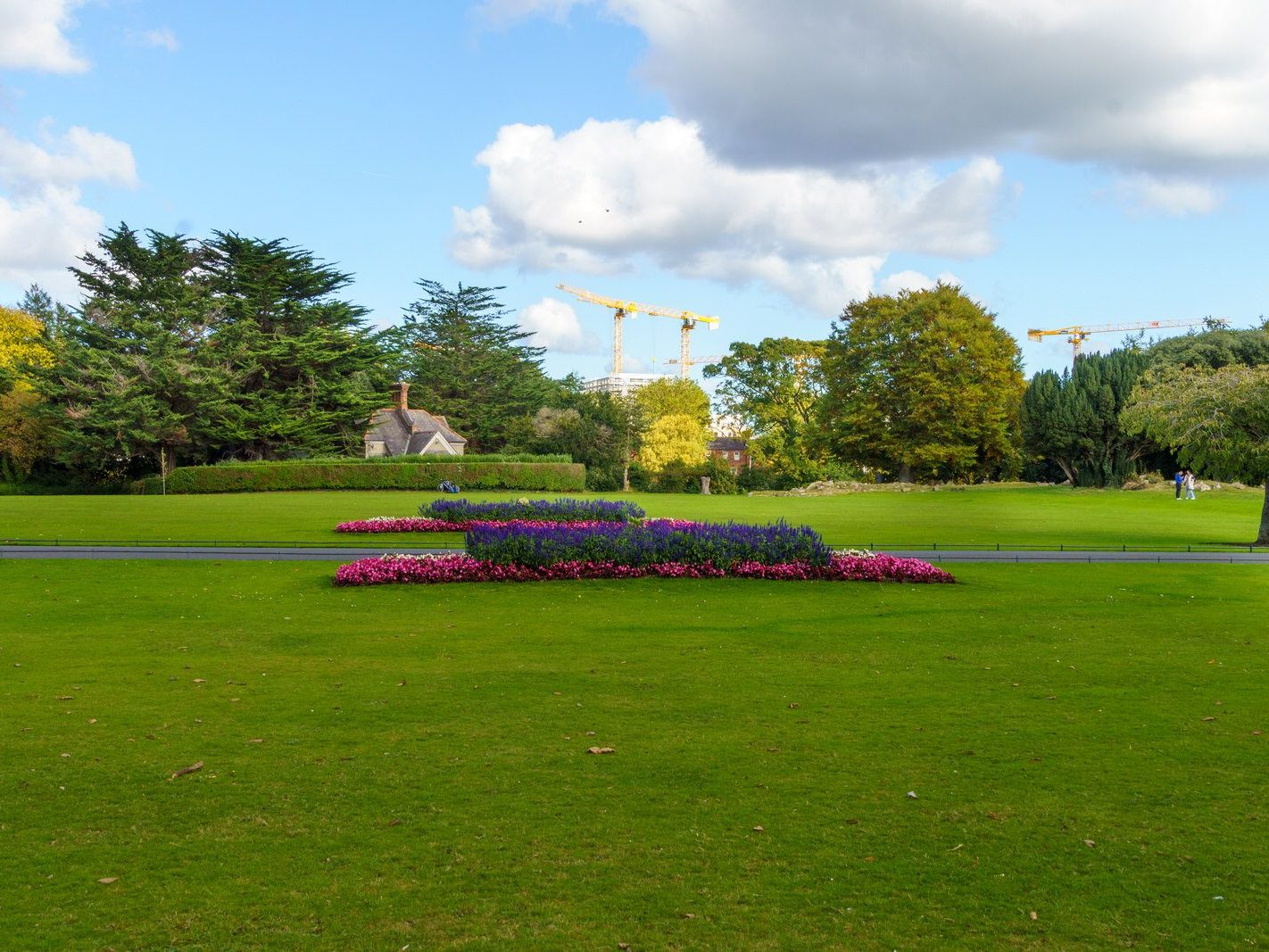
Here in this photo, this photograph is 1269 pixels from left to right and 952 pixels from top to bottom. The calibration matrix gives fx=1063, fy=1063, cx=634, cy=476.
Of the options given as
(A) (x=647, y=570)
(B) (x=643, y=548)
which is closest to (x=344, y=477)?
(B) (x=643, y=548)

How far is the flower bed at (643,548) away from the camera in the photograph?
20.1m

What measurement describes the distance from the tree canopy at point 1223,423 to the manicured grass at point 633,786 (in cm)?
1478

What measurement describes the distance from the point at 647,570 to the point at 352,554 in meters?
7.75

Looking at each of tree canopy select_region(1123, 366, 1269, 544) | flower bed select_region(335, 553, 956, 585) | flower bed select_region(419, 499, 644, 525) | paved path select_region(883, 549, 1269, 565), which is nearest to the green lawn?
flower bed select_region(419, 499, 644, 525)

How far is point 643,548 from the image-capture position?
2027 centimetres

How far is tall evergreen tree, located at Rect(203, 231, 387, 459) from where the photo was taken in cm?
6250

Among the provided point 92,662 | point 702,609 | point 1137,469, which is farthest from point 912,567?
point 1137,469

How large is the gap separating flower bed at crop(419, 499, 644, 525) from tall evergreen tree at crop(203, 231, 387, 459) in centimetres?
3562

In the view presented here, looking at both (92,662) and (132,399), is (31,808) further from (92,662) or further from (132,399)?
(132,399)

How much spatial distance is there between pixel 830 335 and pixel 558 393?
919 inches

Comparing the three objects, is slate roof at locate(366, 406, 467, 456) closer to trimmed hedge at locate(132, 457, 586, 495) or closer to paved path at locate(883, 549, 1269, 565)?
trimmed hedge at locate(132, 457, 586, 495)

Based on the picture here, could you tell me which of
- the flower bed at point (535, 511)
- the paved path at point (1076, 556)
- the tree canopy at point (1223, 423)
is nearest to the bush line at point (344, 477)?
the flower bed at point (535, 511)

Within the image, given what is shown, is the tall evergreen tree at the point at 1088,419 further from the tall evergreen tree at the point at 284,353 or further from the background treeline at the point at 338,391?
the tall evergreen tree at the point at 284,353

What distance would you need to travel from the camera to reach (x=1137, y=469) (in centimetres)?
6175
